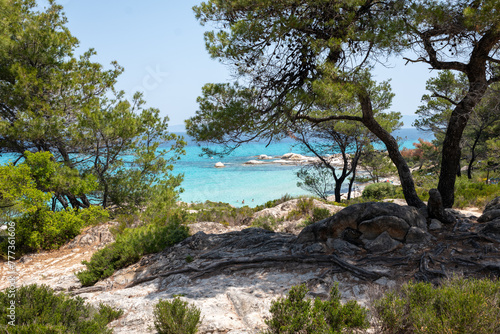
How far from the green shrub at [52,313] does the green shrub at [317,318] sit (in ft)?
6.09

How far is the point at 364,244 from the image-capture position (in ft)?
19.7

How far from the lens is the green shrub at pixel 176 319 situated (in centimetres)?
327

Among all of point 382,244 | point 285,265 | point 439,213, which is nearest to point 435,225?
point 439,213

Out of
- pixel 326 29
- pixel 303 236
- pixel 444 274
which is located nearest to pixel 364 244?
pixel 303 236

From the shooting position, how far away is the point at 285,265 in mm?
5676

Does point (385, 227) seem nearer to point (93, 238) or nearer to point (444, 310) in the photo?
point (444, 310)

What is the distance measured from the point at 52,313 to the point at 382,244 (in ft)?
17.4

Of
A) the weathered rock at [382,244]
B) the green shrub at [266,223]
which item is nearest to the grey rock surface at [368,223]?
the weathered rock at [382,244]

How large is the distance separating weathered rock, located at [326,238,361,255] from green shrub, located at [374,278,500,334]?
2.34 metres

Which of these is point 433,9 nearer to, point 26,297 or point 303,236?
point 303,236

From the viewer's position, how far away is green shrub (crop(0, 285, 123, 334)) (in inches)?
127

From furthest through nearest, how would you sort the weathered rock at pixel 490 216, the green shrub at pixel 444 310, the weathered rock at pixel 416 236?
1. the weathered rock at pixel 490 216
2. the weathered rock at pixel 416 236
3. the green shrub at pixel 444 310

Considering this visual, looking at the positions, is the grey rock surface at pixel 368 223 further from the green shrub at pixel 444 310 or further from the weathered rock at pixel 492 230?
the green shrub at pixel 444 310

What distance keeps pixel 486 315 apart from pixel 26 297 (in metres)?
4.78
